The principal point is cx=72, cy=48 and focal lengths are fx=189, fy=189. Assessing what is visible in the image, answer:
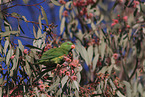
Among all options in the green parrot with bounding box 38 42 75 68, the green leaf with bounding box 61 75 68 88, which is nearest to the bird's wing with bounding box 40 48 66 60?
the green parrot with bounding box 38 42 75 68

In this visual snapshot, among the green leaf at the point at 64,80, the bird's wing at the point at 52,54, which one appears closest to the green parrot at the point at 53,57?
the bird's wing at the point at 52,54

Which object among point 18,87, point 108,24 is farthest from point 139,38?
point 18,87

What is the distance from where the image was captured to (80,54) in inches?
65.2

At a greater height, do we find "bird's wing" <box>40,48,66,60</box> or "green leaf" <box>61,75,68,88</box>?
"bird's wing" <box>40,48,66,60</box>

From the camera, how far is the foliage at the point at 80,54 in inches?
51.8

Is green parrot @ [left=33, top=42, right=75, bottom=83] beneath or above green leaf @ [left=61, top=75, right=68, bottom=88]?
above

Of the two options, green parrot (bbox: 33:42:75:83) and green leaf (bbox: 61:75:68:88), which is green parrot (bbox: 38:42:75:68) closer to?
green parrot (bbox: 33:42:75:83)

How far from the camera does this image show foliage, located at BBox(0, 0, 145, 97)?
1.32 meters

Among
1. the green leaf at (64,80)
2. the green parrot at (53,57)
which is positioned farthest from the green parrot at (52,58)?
the green leaf at (64,80)

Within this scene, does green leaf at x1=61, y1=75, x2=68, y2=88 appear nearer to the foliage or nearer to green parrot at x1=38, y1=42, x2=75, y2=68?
the foliage

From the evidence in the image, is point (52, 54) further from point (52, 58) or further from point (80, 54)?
point (80, 54)

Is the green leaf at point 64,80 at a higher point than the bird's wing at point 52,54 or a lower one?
lower

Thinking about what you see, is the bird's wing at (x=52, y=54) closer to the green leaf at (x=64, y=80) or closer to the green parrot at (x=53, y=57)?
the green parrot at (x=53, y=57)

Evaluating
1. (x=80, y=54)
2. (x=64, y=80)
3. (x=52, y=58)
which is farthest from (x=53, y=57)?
(x=80, y=54)
